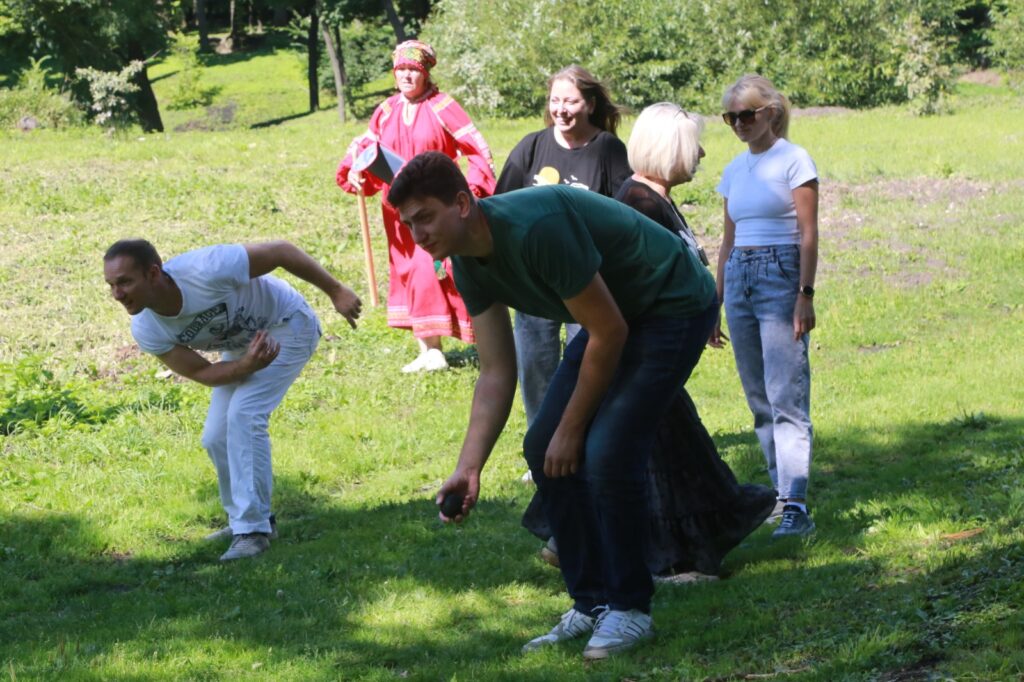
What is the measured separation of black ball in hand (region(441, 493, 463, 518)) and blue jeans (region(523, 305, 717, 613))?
307 millimetres

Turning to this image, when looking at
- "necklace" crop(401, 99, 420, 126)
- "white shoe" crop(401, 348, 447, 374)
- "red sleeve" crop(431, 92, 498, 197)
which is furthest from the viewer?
"white shoe" crop(401, 348, 447, 374)

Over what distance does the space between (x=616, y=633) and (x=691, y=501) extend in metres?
0.98

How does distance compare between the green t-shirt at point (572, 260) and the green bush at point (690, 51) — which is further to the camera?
the green bush at point (690, 51)

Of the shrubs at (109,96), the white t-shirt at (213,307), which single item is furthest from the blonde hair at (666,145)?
the shrubs at (109,96)

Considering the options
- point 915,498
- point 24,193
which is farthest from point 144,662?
point 24,193

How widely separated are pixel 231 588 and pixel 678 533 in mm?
2059

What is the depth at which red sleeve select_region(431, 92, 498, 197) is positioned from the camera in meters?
9.14

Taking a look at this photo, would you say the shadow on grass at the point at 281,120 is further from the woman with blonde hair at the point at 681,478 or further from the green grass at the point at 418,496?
the woman with blonde hair at the point at 681,478

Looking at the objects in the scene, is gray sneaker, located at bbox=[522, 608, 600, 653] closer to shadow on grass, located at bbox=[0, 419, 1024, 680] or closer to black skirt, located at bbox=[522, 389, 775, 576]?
shadow on grass, located at bbox=[0, 419, 1024, 680]

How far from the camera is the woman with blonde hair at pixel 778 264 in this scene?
585 centimetres

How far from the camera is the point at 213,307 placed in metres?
6.40

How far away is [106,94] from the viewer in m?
28.4

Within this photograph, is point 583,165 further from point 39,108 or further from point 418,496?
point 39,108

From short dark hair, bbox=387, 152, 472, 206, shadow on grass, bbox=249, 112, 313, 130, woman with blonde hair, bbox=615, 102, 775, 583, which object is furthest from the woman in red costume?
shadow on grass, bbox=249, 112, 313, 130
